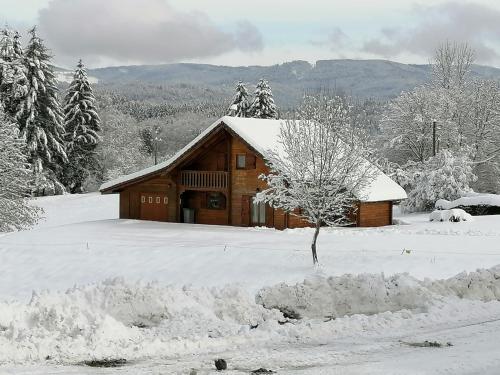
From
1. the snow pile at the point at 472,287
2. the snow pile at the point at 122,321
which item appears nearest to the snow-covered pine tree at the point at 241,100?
the snow pile at the point at 472,287

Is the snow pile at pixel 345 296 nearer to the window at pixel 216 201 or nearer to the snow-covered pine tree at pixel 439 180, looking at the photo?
the window at pixel 216 201

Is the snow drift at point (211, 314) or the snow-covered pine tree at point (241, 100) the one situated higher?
the snow-covered pine tree at point (241, 100)

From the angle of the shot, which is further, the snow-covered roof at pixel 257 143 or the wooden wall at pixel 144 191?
the wooden wall at pixel 144 191

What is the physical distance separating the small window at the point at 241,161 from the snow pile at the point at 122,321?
75.5ft

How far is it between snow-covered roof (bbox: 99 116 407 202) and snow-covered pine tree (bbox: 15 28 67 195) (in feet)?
61.2

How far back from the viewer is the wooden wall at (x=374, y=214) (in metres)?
38.0

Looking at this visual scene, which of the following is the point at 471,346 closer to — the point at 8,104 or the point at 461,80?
the point at 8,104

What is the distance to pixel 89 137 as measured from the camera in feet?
201

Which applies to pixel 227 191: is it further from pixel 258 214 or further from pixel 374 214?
pixel 374 214

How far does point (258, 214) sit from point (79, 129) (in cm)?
2955

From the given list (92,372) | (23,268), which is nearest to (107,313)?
(92,372)

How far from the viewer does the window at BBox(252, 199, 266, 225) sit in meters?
37.0

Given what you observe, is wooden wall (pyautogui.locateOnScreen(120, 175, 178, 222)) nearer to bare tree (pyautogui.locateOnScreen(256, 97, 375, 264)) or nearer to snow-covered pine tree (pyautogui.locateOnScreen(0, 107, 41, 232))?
snow-covered pine tree (pyautogui.locateOnScreen(0, 107, 41, 232))

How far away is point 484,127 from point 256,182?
3199 cm
